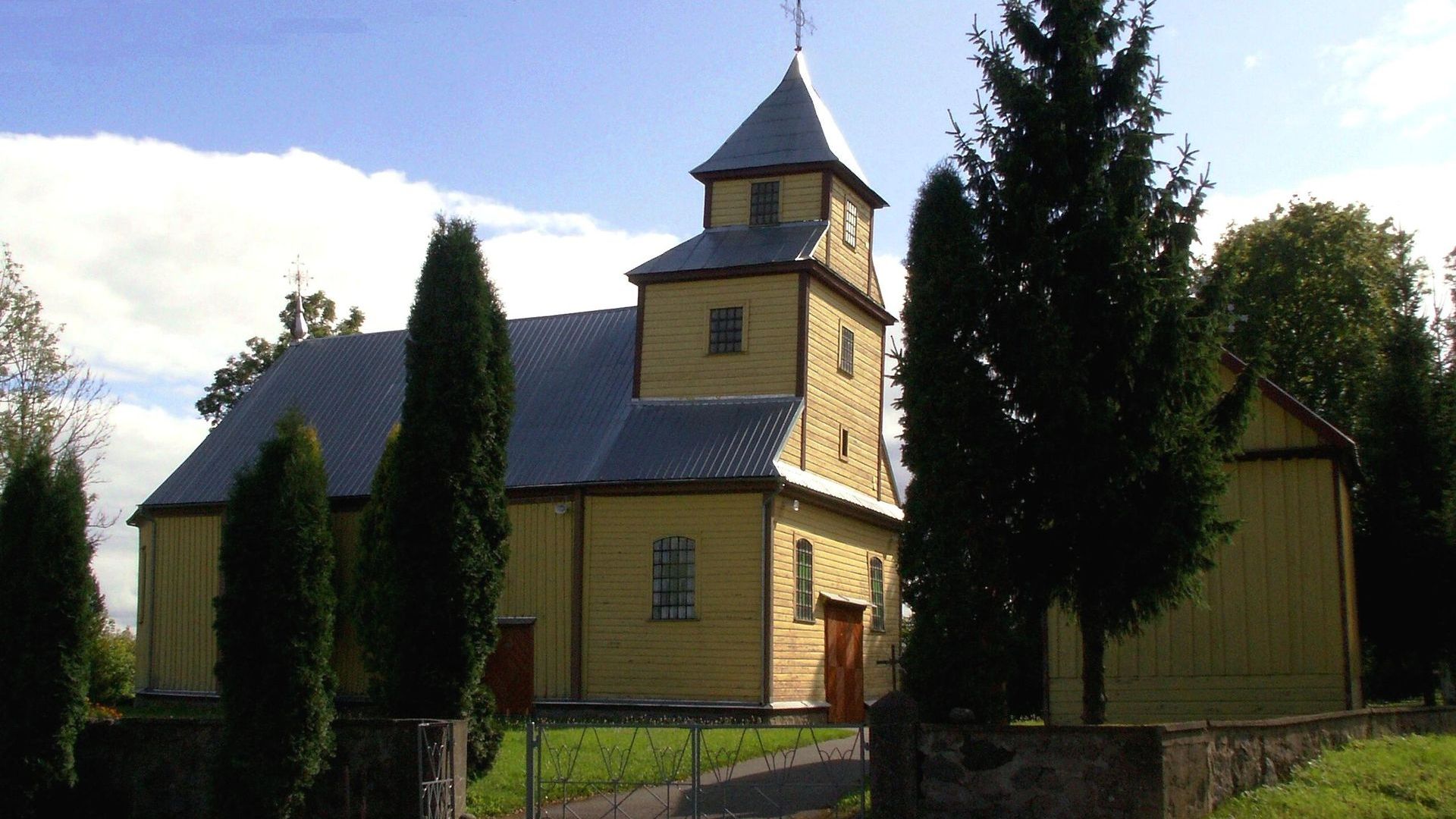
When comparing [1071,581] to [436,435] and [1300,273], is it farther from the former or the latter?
[1300,273]

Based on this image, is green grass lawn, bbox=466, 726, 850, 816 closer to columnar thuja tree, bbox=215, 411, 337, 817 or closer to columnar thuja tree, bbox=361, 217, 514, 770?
columnar thuja tree, bbox=361, 217, 514, 770

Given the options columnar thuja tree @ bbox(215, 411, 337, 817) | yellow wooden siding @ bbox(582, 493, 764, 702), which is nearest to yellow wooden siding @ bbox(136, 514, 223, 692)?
yellow wooden siding @ bbox(582, 493, 764, 702)

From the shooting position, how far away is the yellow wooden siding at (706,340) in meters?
27.6

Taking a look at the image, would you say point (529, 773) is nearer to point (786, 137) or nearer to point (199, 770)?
point (199, 770)

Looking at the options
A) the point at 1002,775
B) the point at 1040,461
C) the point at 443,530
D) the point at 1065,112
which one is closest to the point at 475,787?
the point at 443,530

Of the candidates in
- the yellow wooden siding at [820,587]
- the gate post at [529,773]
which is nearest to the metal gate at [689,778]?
the gate post at [529,773]

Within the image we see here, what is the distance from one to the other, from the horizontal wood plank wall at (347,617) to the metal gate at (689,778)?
9.92m

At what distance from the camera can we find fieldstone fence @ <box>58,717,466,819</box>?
13.2 meters

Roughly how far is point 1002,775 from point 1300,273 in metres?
34.8

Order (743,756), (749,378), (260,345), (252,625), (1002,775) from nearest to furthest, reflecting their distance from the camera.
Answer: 1. (1002,775)
2. (252,625)
3. (743,756)
4. (749,378)
5. (260,345)

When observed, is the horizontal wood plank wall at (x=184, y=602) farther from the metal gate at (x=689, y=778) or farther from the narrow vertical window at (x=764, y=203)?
the metal gate at (x=689, y=778)

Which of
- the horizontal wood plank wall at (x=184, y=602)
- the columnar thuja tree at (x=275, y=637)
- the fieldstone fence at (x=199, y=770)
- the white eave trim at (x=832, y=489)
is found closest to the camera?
the columnar thuja tree at (x=275, y=637)

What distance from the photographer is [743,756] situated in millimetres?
18156

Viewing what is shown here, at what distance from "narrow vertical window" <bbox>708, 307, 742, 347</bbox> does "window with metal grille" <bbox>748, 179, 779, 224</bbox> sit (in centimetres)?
238
